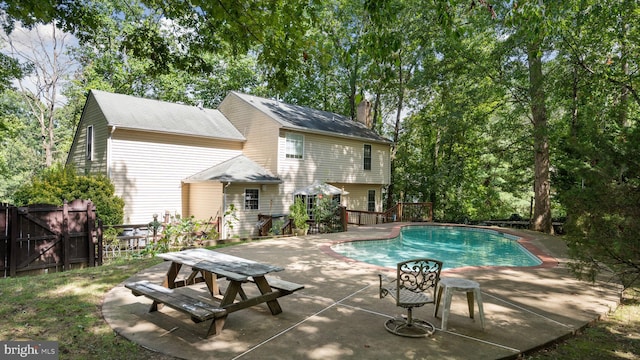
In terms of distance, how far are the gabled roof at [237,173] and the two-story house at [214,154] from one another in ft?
0.16

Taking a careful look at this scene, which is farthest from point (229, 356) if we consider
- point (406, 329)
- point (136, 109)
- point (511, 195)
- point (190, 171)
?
point (511, 195)

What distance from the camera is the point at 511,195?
2412 cm

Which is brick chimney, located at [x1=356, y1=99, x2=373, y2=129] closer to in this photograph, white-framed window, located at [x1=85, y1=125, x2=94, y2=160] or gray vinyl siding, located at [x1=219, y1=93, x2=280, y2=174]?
gray vinyl siding, located at [x1=219, y1=93, x2=280, y2=174]

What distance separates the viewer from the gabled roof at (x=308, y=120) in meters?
17.8

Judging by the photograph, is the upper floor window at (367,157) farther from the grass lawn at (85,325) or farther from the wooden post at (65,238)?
the wooden post at (65,238)

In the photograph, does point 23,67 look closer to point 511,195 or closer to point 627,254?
point 627,254

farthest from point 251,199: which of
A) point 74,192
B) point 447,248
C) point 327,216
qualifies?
point 447,248

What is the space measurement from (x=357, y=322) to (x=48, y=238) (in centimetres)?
679

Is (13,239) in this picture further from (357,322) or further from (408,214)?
(408,214)

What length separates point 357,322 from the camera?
451cm

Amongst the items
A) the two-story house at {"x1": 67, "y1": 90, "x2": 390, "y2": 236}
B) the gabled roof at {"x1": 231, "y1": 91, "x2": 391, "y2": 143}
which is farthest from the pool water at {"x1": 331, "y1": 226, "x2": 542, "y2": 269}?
the gabled roof at {"x1": 231, "y1": 91, "x2": 391, "y2": 143}

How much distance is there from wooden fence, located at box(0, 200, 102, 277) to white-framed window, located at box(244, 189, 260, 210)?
8.38m

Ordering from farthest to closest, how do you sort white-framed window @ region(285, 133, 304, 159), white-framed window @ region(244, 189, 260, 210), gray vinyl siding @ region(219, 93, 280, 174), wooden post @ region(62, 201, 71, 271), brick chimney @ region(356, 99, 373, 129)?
brick chimney @ region(356, 99, 373, 129), white-framed window @ region(285, 133, 304, 159), gray vinyl siding @ region(219, 93, 280, 174), white-framed window @ region(244, 189, 260, 210), wooden post @ region(62, 201, 71, 271)

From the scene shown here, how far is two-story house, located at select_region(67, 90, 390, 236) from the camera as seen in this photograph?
14742 millimetres
